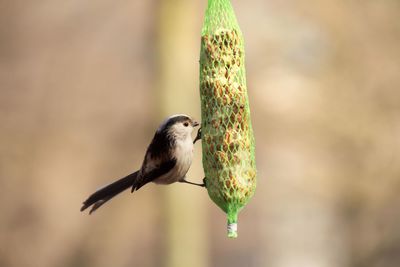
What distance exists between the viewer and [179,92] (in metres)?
6.83

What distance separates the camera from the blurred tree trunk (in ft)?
22.4

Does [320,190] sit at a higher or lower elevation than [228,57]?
lower

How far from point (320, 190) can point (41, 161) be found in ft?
8.19

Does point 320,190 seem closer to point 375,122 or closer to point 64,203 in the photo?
point 375,122

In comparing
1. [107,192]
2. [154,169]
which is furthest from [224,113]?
[107,192]

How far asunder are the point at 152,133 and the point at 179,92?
1.35 ft

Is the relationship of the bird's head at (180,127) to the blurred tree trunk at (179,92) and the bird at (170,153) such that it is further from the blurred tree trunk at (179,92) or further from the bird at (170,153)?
the blurred tree trunk at (179,92)

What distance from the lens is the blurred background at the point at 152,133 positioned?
7027 millimetres

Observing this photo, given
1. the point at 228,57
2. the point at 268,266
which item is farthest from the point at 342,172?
the point at 228,57

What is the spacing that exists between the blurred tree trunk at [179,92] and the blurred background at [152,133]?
0.01 metres

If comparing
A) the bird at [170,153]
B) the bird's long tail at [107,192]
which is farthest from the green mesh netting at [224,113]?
the bird's long tail at [107,192]

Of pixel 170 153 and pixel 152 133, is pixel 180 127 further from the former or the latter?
pixel 152 133

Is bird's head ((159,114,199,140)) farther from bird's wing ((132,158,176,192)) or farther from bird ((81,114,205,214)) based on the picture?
bird's wing ((132,158,176,192))

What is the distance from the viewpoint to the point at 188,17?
702 centimetres
